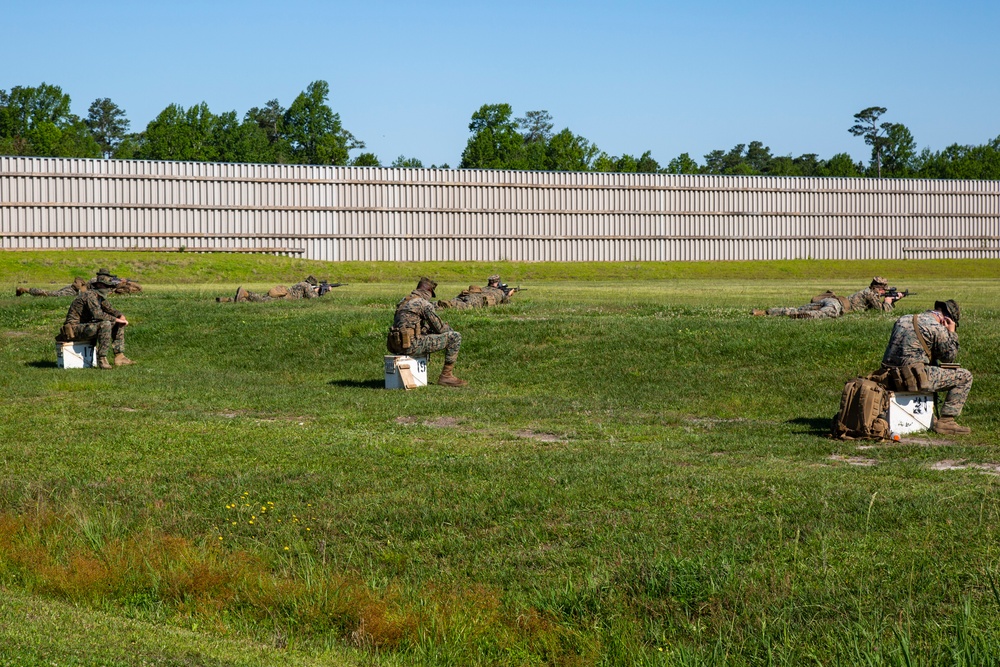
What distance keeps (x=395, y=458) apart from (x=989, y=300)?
2259cm

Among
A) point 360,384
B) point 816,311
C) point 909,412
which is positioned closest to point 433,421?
point 360,384

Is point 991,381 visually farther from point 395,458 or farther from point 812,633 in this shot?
point 812,633

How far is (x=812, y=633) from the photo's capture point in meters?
6.93

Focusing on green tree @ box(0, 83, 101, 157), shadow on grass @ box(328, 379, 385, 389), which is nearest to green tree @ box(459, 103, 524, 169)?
green tree @ box(0, 83, 101, 157)

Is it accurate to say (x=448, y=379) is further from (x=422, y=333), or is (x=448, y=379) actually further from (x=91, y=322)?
(x=91, y=322)

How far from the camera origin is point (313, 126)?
329 feet

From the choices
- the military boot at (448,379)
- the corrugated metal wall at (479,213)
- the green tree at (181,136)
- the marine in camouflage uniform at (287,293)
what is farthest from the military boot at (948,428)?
the green tree at (181,136)

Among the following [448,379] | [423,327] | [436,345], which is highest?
[423,327]

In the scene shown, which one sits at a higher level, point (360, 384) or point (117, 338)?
point (117, 338)

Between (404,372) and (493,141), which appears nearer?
(404,372)

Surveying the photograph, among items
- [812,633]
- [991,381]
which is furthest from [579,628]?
[991,381]

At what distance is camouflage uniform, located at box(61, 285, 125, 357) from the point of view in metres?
22.0

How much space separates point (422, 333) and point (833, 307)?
32.6 ft

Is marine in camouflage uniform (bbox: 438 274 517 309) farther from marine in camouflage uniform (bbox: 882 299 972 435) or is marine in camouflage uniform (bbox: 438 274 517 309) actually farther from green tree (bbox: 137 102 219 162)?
green tree (bbox: 137 102 219 162)
